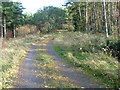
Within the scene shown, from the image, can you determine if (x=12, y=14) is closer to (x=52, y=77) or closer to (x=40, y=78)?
(x=40, y=78)

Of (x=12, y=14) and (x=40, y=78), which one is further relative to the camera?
(x=12, y=14)

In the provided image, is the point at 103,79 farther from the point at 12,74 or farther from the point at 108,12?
the point at 108,12

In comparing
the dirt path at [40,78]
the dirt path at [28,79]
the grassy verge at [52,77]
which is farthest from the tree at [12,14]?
the dirt path at [40,78]

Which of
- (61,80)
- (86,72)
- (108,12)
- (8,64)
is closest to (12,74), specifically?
(8,64)

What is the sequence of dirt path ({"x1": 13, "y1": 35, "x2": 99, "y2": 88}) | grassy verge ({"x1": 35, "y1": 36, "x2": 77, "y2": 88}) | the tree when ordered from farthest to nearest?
the tree → dirt path ({"x1": 13, "y1": 35, "x2": 99, "y2": 88}) → grassy verge ({"x1": 35, "y1": 36, "x2": 77, "y2": 88})

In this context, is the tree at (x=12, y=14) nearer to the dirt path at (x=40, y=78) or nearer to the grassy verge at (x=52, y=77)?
the grassy verge at (x=52, y=77)

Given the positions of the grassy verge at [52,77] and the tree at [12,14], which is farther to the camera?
the tree at [12,14]

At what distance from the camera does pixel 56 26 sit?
149 feet

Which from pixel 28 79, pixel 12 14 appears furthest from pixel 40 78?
pixel 12 14

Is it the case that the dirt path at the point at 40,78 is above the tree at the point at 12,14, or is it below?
below

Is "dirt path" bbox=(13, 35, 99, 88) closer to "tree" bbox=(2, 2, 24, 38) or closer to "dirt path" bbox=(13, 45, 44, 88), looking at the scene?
"dirt path" bbox=(13, 45, 44, 88)

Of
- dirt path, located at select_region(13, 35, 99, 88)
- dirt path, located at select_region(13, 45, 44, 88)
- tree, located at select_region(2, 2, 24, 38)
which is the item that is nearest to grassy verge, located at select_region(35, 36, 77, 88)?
dirt path, located at select_region(13, 35, 99, 88)

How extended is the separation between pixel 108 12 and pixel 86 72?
25.4 meters

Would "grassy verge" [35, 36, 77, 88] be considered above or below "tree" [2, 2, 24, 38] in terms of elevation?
below
